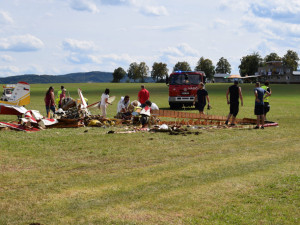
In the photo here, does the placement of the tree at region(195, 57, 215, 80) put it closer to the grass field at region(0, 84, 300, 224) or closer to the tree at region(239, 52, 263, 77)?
the tree at region(239, 52, 263, 77)

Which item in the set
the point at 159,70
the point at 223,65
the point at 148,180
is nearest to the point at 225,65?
the point at 223,65

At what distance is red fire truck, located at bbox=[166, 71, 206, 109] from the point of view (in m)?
26.2

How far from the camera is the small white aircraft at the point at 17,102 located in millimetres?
15898

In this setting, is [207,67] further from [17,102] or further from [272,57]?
[17,102]

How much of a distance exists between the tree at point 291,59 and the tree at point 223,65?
126 feet

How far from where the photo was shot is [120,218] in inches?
204

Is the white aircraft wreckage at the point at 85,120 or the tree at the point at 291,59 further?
the tree at the point at 291,59

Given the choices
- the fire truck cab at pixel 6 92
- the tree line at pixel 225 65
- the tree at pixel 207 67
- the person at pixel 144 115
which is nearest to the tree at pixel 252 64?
the tree line at pixel 225 65

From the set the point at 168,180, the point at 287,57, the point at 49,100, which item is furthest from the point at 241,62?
the point at 168,180

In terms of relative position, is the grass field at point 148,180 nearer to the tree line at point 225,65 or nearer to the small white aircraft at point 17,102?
the small white aircraft at point 17,102

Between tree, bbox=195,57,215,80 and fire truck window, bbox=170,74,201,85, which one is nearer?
fire truck window, bbox=170,74,201,85

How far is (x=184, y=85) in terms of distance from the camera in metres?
26.3

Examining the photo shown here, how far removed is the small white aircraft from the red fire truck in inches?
431

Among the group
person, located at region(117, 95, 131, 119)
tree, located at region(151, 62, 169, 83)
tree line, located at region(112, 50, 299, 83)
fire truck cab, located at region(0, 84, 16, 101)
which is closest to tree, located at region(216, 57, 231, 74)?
tree line, located at region(112, 50, 299, 83)
